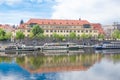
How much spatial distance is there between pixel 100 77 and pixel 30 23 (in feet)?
176

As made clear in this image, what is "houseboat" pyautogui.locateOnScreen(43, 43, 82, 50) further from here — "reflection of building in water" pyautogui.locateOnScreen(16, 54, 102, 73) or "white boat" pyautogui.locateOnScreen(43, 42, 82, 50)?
"reflection of building in water" pyautogui.locateOnScreen(16, 54, 102, 73)

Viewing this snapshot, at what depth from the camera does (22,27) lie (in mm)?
74625

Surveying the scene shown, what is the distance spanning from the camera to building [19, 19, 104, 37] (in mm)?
75750

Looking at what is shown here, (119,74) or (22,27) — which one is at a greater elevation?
(22,27)

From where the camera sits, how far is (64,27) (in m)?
77.1

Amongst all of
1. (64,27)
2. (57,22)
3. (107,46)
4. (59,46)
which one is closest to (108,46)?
(107,46)

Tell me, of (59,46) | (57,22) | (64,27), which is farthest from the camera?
(57,22)

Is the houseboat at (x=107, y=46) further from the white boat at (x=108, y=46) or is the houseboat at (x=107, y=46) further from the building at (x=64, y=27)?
the building at (x=64, y=27)

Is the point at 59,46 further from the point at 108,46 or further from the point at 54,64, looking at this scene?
the point at 54,64

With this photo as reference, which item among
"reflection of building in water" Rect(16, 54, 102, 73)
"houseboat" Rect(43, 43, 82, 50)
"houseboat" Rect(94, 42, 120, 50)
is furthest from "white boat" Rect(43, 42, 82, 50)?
"reflection of building in water" Rect(16, 54, 102, 73)

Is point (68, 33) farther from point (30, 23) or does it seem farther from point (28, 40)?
point (28, 40)

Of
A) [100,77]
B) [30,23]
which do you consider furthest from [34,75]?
[30,23]

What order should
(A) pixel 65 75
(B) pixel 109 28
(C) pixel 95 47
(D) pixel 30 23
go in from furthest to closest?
(B) pixel 109 28 < (D) pixel 30 23 < (C) pixel 95 47 < (A) pixel 65 75

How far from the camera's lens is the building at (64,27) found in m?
75.8
